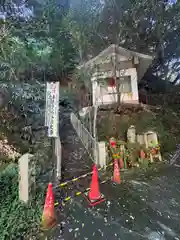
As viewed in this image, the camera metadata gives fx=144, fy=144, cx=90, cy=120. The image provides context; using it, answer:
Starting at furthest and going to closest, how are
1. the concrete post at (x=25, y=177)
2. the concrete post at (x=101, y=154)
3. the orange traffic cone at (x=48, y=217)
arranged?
the concrete post at (x=101, y=154) < the concrete post at (x=25, y=177) < the orange traffic cone at (x=48, y=217)

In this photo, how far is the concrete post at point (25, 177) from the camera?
3.30 metres

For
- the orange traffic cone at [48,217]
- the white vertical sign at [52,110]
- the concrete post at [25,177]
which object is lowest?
the orange traffic cone at [48,217]

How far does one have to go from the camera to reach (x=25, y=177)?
3348 millimetres

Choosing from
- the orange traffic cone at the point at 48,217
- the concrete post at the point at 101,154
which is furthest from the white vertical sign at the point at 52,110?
the concrete post at the point at 101,154

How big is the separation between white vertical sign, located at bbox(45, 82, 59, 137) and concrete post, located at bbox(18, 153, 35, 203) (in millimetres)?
967

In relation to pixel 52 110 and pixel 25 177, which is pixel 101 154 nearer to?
pixel 52 110

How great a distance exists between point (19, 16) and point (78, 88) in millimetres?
5652

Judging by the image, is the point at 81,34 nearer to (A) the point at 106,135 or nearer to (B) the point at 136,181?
(A) the point at 106,135

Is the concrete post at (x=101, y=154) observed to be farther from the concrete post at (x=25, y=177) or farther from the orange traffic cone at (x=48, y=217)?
the orange traffic cone at (x=48, y=217)

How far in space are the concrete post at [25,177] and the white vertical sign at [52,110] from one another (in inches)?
38.1

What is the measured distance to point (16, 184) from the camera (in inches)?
138

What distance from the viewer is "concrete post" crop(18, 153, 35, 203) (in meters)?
3.30

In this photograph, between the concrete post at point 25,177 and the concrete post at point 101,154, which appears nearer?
the concrete post at point 25,177

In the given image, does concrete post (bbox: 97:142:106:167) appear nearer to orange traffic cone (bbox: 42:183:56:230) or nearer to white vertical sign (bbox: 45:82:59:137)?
white vertical sign (bbox: 45:82:59:137)
